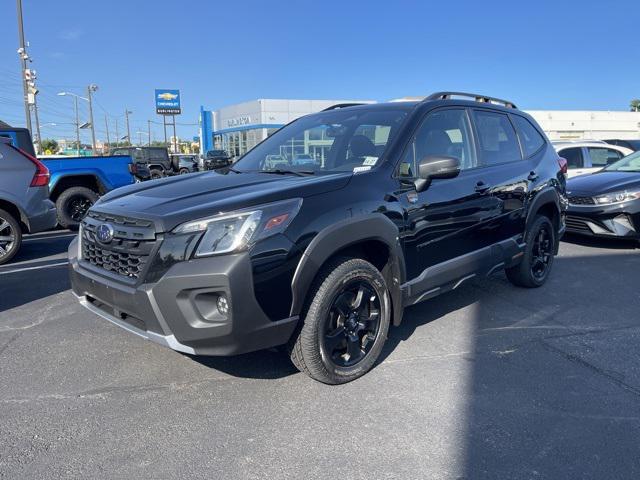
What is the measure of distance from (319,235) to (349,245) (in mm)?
277

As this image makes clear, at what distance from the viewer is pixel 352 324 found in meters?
3.18

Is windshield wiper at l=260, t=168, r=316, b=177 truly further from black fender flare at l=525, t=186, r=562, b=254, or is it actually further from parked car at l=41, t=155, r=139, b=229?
parked car at l=41, t=155, r=139, b=229

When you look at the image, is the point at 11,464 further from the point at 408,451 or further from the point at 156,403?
the point at 408,451

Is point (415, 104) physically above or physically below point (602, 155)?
above

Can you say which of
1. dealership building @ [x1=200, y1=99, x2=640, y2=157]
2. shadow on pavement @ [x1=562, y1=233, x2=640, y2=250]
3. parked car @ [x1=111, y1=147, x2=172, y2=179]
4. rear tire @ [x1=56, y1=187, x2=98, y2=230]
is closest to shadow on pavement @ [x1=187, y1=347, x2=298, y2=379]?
shadow on pavement @ [x1=562, y1=233, x2=640, y2=250]

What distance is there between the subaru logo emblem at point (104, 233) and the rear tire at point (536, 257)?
379 cm

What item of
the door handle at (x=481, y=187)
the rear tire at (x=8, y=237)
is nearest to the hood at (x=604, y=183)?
the door handle at (x=481, y=187)

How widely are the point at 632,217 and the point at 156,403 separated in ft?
22.0

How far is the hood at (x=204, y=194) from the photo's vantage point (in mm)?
2666

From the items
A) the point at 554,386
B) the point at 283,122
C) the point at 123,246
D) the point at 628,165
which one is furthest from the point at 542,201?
the point at 283,122

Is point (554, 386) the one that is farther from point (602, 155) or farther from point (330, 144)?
point (602, 155)

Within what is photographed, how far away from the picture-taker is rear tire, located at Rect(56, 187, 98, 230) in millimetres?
9164

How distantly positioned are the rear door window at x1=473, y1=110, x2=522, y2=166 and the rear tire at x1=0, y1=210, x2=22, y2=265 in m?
6.06

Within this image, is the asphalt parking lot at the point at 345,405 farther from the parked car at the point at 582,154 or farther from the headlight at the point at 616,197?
the parked car at the point at 582,154
